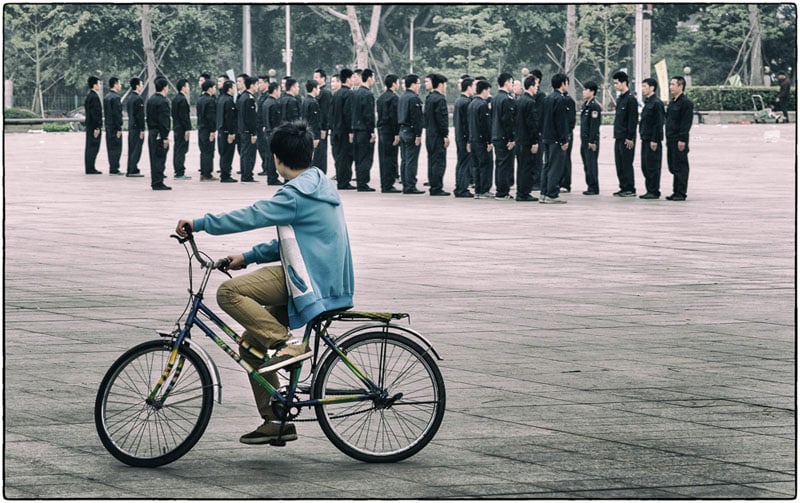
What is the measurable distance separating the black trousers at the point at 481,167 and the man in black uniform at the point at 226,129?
18.4 feet

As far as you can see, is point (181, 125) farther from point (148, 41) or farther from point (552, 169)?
point (148, 41)

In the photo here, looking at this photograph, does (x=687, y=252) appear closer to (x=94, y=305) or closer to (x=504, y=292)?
(x=504, y=292)

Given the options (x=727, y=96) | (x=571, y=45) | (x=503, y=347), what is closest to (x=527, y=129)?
(x=503, y=347)

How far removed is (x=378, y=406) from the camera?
6.87 metres

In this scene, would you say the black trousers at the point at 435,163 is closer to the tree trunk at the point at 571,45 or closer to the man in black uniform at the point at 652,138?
→ the man in black uniform at the point at 652,138

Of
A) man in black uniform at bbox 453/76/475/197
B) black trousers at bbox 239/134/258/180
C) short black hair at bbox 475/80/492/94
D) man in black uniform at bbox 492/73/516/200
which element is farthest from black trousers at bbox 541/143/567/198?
black trousers at bbox 239/134/258/180

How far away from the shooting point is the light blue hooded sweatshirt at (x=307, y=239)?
6691 mm

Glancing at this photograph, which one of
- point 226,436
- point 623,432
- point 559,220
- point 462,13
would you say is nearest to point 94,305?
point 226,436

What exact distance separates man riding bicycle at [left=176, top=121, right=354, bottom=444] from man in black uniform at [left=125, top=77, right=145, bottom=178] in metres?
21.8

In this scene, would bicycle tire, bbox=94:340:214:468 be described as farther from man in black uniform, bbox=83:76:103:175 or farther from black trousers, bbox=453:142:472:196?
man in black uniform, bbox=83:76:103:175

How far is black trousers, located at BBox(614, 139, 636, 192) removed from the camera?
23.4 metres

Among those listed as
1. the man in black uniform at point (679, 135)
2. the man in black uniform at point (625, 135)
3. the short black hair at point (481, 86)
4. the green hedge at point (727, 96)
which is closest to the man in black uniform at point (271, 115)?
the short black hair at point (481, 86)

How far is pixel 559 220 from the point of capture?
19500mm

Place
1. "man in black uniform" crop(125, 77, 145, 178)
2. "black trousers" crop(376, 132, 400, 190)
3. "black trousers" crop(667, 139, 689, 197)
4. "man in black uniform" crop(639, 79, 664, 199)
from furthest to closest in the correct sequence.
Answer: "man in black uniform" crop(125, 77, 145, 178), "black trousers" crop(376, 132, 400, 190), "man in black uniform" crop(639, 79, 664, 199), "black trousers" crop(667, 139, 689, 197)
